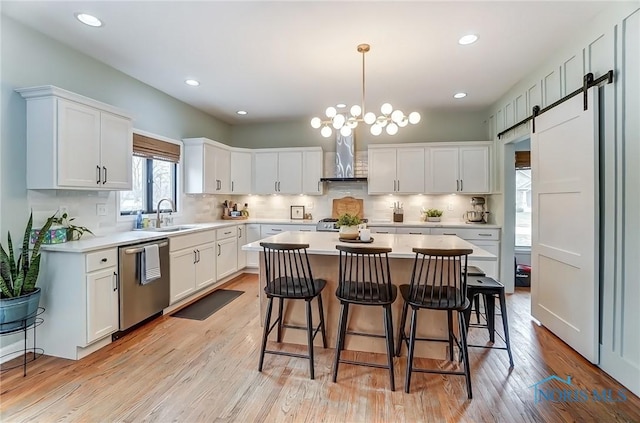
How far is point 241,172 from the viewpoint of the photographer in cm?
556

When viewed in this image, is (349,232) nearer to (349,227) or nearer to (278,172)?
(349,227)

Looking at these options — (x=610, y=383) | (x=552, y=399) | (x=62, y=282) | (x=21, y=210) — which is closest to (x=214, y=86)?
(x=21, y=210)

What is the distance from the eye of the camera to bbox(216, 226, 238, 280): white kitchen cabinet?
4520mm

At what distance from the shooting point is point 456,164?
4.92 m

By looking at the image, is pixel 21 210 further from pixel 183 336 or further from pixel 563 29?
pixel 563 29

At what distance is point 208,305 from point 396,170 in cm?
351

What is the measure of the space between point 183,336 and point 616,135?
4.01 m

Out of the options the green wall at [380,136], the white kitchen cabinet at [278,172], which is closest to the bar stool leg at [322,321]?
the white kitchen cabinet at [278,172]

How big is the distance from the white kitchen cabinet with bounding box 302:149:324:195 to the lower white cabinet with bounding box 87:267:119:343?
3.30 m

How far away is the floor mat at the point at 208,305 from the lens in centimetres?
352

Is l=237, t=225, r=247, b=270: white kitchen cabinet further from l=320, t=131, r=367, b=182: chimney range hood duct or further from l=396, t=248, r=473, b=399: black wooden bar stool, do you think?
l=396, t=248, r=473, b=399: black wooden bar stool

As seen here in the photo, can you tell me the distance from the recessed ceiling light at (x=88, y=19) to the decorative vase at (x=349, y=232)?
2.72m

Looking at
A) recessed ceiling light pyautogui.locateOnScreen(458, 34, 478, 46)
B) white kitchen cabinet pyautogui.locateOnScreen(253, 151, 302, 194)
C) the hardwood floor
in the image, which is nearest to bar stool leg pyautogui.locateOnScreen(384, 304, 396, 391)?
the hardwood floor

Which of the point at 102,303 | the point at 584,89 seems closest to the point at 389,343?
the point at 102,303
